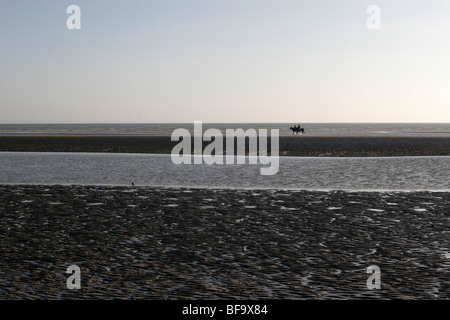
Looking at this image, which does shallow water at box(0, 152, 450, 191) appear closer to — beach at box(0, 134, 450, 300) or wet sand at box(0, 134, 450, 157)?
beach at box(0, 134, 450, 300)

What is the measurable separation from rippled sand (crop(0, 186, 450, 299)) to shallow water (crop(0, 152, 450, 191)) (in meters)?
4.16

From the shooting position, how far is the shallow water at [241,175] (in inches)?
896

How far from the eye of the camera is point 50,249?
10781mm

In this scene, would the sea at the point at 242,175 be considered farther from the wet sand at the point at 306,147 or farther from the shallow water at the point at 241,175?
the wet sand at the point at 306,147

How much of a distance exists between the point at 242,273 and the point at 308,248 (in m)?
2.29

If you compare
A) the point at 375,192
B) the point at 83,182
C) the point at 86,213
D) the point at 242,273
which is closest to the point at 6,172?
the point at 83,182

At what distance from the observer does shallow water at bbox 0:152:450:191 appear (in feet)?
74.7

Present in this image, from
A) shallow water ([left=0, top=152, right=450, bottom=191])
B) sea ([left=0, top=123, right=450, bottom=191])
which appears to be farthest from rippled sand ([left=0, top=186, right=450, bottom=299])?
shallow water ([left=0, top=152, right=450, bottom=191])

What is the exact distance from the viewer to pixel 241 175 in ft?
88.3

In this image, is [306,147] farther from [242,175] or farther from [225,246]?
[225,246]

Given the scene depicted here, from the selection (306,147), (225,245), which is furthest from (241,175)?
(306,147)

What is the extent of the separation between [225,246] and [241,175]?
52.1ft
